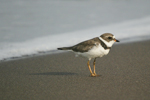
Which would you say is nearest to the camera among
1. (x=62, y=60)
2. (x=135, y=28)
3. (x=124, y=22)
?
(x=62, y=60)

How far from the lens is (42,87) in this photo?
4.02 metres

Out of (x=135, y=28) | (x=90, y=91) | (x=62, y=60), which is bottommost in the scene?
(x=90, y=91)

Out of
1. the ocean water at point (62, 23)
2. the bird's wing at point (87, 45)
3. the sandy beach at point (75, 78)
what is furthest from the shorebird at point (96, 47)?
the ocean water at point (62, 23)

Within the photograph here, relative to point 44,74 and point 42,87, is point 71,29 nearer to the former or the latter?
point 44,74

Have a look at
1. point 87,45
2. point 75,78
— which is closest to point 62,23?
point 87,45

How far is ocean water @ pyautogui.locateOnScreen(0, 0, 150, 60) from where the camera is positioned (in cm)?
787

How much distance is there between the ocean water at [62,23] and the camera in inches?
310

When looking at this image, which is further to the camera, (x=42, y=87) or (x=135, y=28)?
(x=135, y=28)

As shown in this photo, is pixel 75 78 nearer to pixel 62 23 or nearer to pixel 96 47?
pixel 96 47

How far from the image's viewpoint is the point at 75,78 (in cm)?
453

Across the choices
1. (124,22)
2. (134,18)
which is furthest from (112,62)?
(134,18)

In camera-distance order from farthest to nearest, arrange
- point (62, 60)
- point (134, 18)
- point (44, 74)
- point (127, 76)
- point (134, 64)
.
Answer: point (134, 18), point (62, 60), point (134, 64), point (44, 74), point (127, 76)

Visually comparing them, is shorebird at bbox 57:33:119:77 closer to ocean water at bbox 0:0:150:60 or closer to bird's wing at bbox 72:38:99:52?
bird's wing at bbox 72:38:99:52

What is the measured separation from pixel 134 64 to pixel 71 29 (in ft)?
16.8
